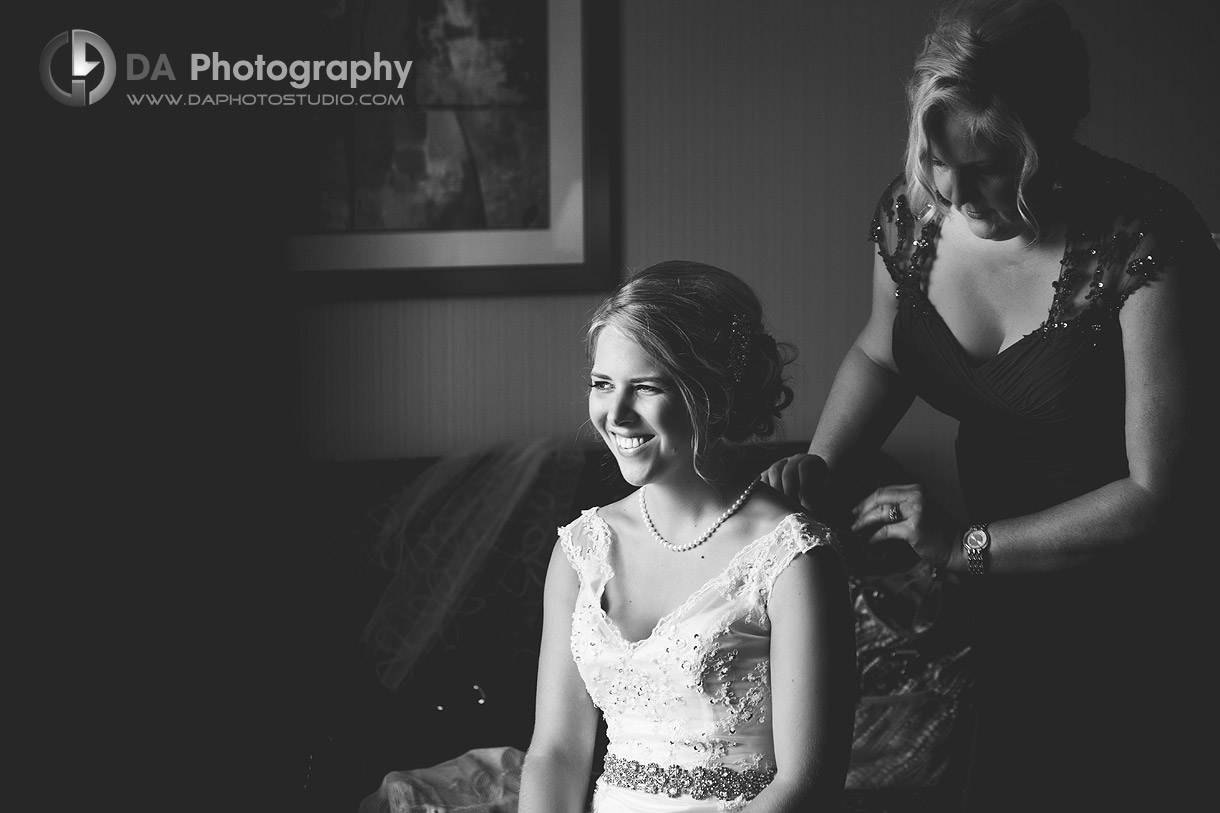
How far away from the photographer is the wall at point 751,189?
3594mm

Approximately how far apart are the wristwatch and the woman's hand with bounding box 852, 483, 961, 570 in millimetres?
11

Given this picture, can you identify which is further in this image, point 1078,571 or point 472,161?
point 472,161

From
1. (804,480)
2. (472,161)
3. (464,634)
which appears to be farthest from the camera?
(472,161)

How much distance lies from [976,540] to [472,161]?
227cm

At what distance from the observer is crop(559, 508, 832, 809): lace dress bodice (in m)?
1.63

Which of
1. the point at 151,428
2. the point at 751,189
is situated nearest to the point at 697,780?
the point at 151,428

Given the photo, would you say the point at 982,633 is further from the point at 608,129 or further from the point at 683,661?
the point at 608,129

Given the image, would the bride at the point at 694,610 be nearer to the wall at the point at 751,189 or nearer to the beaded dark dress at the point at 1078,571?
the beaded dark dress at the point at 1078,571

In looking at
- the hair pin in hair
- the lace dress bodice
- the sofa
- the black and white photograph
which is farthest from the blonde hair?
the sofa

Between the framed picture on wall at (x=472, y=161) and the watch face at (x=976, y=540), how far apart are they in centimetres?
212

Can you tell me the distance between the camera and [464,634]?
3.08 m

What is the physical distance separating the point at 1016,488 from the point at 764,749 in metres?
0.55

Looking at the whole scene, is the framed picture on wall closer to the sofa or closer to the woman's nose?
the sofa

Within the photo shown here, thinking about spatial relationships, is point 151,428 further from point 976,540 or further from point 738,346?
point 976,540
